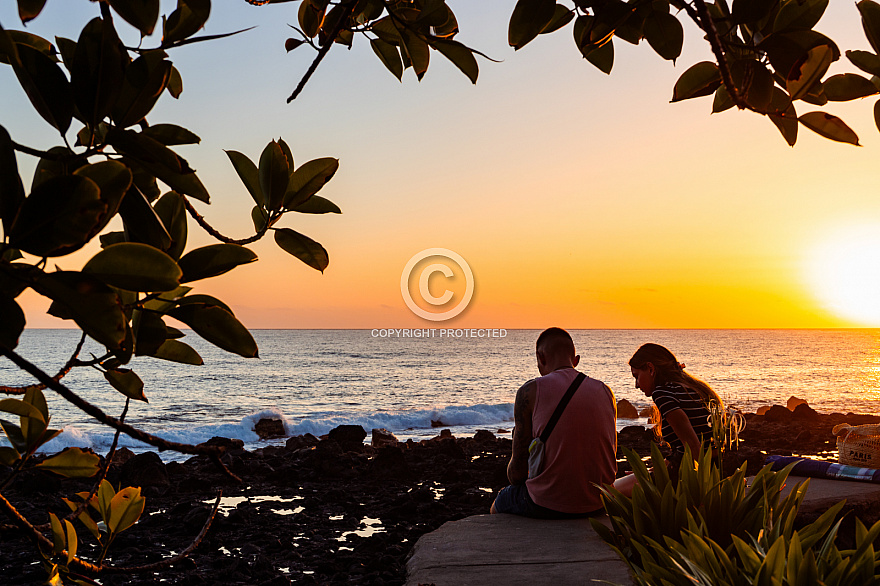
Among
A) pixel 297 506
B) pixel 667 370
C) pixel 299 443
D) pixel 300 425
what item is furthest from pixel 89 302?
pixel 300 425

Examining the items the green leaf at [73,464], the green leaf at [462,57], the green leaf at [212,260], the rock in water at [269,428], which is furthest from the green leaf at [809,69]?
the rock in water at [269,428]

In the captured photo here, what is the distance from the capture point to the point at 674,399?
14.1 ft

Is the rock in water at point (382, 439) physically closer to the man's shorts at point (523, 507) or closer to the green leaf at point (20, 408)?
the man's shorts at point (523, 507)

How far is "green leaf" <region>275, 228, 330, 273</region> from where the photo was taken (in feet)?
3.36

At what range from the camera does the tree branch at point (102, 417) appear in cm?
60

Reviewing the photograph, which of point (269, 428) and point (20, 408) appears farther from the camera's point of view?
point (269, 428)

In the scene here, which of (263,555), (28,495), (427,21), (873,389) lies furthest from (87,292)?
(873,389)

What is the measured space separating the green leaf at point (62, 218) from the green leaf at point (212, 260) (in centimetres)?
19

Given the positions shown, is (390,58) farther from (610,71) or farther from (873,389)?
(873,389)

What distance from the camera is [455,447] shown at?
1064 cm

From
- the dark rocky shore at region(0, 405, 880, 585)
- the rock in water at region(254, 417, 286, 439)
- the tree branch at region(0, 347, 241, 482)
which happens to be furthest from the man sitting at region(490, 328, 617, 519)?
the rock in water at region(254, 417, 286, 439)

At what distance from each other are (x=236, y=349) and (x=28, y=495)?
28.6 feet

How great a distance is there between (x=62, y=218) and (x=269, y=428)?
55.9 ft

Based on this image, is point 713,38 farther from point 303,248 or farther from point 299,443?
point 299,443
